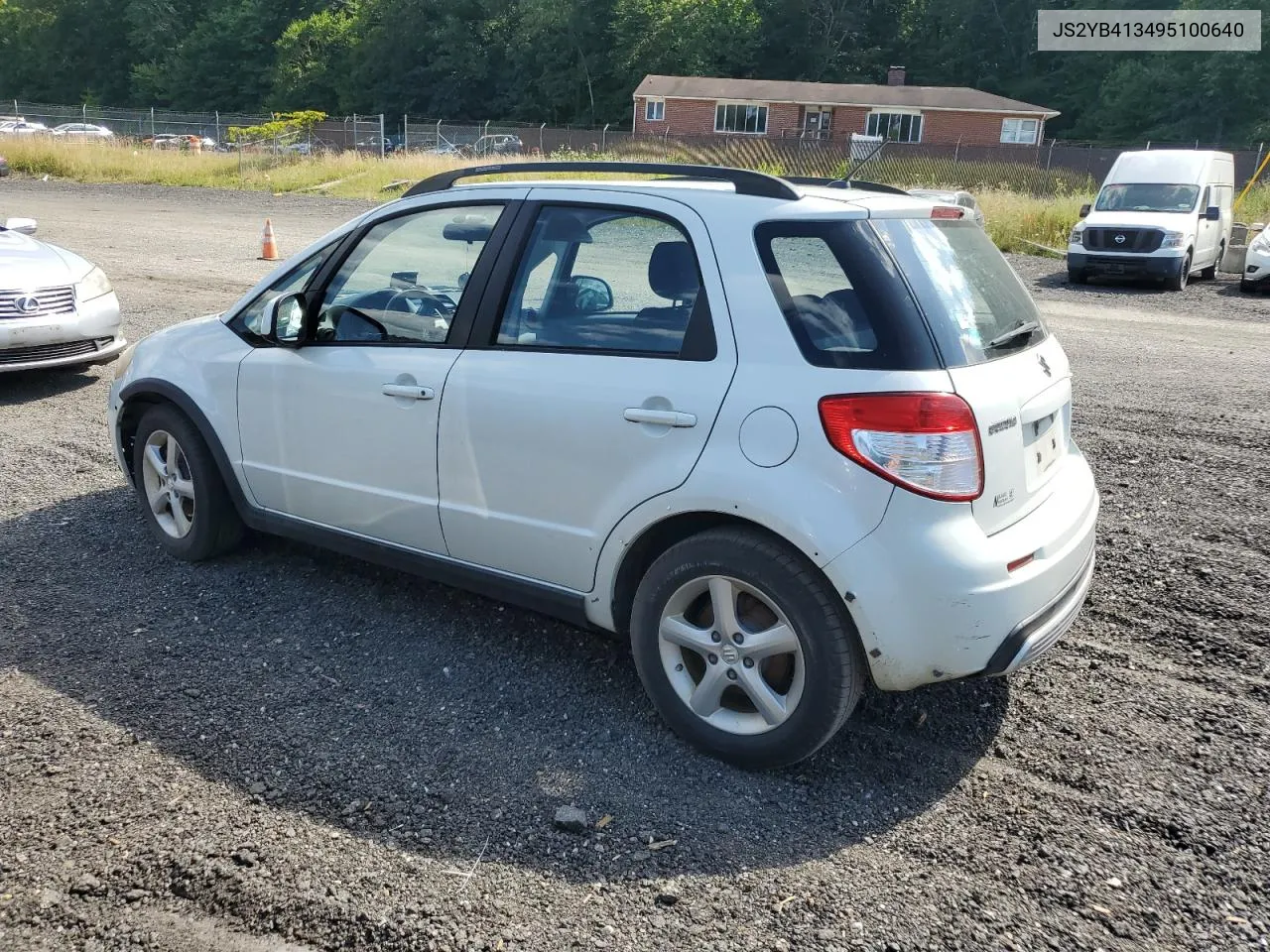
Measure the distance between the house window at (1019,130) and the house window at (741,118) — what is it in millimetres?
13139

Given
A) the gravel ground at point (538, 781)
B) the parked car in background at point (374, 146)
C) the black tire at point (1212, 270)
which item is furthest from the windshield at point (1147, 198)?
the parked car in background at point (374, 146)

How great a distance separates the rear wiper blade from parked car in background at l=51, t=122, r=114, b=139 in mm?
42213

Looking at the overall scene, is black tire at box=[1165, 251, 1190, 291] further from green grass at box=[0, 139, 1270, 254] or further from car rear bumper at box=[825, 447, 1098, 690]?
car rear bumper at box=[825, 447, 1098, 690]

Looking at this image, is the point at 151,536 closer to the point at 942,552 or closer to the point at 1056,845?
the point at 942,552

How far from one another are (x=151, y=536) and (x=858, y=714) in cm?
359

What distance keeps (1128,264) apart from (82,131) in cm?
4033

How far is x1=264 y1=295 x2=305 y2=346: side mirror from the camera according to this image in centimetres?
433

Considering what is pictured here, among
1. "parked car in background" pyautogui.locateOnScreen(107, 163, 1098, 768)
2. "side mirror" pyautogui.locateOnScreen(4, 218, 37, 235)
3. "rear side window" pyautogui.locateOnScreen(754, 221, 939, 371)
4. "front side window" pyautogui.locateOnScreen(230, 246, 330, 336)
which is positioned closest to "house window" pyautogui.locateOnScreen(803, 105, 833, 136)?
"side mirror" pyautogui.locateOnScreen(4, 218, 37, 235)

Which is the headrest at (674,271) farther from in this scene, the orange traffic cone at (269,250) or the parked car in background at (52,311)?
the orange traffic cone at (269,250)

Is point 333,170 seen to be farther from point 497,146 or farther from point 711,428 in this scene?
point 711,428

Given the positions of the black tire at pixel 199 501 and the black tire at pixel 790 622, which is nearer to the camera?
the black tire at pixel 790 622

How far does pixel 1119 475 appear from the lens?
6.43m

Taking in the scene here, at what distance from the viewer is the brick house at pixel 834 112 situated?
57.3 meters

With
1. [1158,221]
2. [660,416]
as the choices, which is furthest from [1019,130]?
[660,416]
